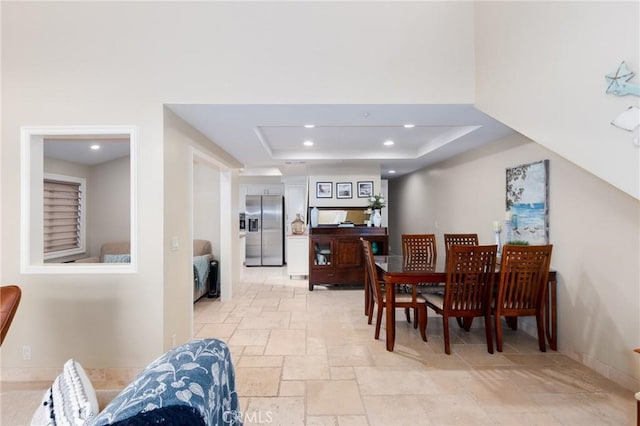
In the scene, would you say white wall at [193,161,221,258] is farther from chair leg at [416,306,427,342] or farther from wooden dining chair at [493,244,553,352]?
wooden dining chair at [493,244,553,352]

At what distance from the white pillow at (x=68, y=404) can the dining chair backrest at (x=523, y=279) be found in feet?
9.88

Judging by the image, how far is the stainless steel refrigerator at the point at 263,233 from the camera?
796 cm

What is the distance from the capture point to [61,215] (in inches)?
170

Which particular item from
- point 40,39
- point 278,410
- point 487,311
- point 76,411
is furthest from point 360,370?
point 40,39

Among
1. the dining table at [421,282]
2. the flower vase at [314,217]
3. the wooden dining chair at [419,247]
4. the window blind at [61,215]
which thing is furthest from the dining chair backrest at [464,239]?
the window blind at [61,215]

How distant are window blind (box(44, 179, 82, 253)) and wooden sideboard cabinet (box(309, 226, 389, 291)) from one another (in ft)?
12.0

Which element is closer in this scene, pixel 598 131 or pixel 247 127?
pixel 598 131

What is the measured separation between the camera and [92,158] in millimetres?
4508

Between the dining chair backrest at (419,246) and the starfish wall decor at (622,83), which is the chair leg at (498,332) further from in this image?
the starfish wall decor at (622,83)

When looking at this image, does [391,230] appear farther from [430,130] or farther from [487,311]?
[487,311]

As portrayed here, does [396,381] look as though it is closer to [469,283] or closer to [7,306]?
[469,283]

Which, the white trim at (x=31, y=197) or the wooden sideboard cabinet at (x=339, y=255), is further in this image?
the wooden sideboard cabinet at (x=339, y=255)

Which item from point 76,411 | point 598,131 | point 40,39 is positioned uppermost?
point 40,39

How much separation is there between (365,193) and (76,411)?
5862 millimetres
